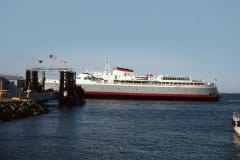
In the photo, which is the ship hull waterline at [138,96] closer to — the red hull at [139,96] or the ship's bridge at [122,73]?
the red hull at [139,96]

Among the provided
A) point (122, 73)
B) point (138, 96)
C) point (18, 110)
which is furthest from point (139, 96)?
point (18, 110)

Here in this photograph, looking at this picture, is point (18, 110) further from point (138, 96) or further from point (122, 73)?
point (122, 73)

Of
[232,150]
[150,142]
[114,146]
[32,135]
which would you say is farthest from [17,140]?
[232,150]

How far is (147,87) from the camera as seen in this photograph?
4656 inches

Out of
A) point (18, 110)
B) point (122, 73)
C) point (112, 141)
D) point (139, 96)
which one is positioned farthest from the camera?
point (122, 73)

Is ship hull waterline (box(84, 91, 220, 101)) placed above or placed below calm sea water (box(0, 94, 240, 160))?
above

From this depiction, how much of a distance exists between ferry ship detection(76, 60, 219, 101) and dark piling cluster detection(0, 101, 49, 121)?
58.2 metres

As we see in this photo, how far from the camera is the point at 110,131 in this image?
41812 mm

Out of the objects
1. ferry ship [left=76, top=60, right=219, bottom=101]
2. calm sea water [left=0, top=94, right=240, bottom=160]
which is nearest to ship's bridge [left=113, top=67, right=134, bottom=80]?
ferry ship [left=76, top=60, right=219, bottom=101]

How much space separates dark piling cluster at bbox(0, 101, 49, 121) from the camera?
154ft

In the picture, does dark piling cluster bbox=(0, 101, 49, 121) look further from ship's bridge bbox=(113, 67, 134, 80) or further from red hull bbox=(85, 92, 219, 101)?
ship's bridge bbox=(113, 67, 134, 80)

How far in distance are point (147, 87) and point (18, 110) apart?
228 ft

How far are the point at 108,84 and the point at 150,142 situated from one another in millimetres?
83433

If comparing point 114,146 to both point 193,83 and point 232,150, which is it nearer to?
point 232,150
